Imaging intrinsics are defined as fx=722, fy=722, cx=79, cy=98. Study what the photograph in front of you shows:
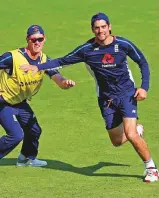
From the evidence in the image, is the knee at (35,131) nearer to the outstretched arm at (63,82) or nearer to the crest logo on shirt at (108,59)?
the outstretched arm at (63,82)

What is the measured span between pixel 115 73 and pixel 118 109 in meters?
0.52

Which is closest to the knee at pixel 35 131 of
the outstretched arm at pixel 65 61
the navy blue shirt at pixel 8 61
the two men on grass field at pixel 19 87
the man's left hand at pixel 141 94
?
the two men on grass field at pixel 19 87

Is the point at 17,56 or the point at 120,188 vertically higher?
the point at 17,56

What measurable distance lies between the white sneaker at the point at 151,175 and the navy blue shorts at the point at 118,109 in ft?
2.48

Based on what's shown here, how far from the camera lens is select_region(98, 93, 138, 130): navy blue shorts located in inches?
385

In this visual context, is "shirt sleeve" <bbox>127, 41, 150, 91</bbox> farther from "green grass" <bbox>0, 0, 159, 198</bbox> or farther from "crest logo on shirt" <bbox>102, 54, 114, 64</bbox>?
"green grass" <bbox>0, 0, 159, 198</bbox>

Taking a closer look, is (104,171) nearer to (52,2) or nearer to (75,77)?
(75,77)

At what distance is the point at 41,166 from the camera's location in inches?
415

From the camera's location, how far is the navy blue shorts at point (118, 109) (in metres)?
9.79

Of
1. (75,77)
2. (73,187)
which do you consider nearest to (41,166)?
(73,187)

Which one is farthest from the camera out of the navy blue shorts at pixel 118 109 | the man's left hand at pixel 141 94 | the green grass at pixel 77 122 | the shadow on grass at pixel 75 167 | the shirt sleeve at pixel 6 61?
the shadow on grass at pixel 75 167

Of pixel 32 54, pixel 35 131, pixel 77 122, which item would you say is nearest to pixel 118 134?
pixel 35 131

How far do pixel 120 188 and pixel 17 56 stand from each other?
2341 mm

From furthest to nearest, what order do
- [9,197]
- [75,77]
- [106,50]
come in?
1. [75,77]
2. [106,50]
3. [9,197]
